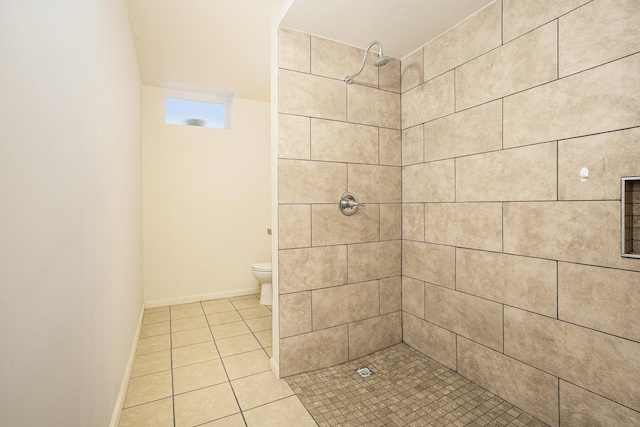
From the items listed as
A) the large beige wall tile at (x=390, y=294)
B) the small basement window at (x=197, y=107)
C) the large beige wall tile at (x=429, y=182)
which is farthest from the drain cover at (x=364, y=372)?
the small basement window at (x=197, y=107)

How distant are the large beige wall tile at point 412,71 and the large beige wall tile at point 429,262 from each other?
4.04ft

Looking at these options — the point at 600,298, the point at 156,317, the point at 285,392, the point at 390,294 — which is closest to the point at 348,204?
the point at 390,294

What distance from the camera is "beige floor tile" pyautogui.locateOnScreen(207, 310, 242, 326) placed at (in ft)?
9.36

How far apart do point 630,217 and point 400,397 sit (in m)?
1.44

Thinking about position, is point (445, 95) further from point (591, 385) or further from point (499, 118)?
point (591, 385)

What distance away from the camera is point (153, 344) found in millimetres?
2367

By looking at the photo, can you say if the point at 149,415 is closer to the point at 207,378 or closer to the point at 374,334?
the point at 207,378

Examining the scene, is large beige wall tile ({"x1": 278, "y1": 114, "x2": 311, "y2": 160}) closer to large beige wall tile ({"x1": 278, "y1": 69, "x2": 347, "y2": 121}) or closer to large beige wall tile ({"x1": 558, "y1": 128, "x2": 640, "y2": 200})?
large beige wall tile ({"x1": 278, "y1": 69, "x2": 347, "y2": 121})

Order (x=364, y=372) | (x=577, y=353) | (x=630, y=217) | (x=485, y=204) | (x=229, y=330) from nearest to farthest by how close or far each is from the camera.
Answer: (x=630, y=217) → (x=577, y=353) → (x=485, y=204) → (x=364, y=372) → (x=229, y=330)

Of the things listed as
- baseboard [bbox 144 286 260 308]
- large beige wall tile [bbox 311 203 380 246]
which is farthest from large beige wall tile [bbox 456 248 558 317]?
baseboard [bbox 144 286 260 308]

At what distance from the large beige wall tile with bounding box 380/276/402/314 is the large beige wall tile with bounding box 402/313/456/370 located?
123 millimetres

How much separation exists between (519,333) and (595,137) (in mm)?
1044

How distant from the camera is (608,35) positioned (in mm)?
1248

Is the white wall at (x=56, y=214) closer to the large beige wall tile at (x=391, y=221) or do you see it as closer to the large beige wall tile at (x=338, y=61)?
the large beige wall tile at (x=338, y=61)
